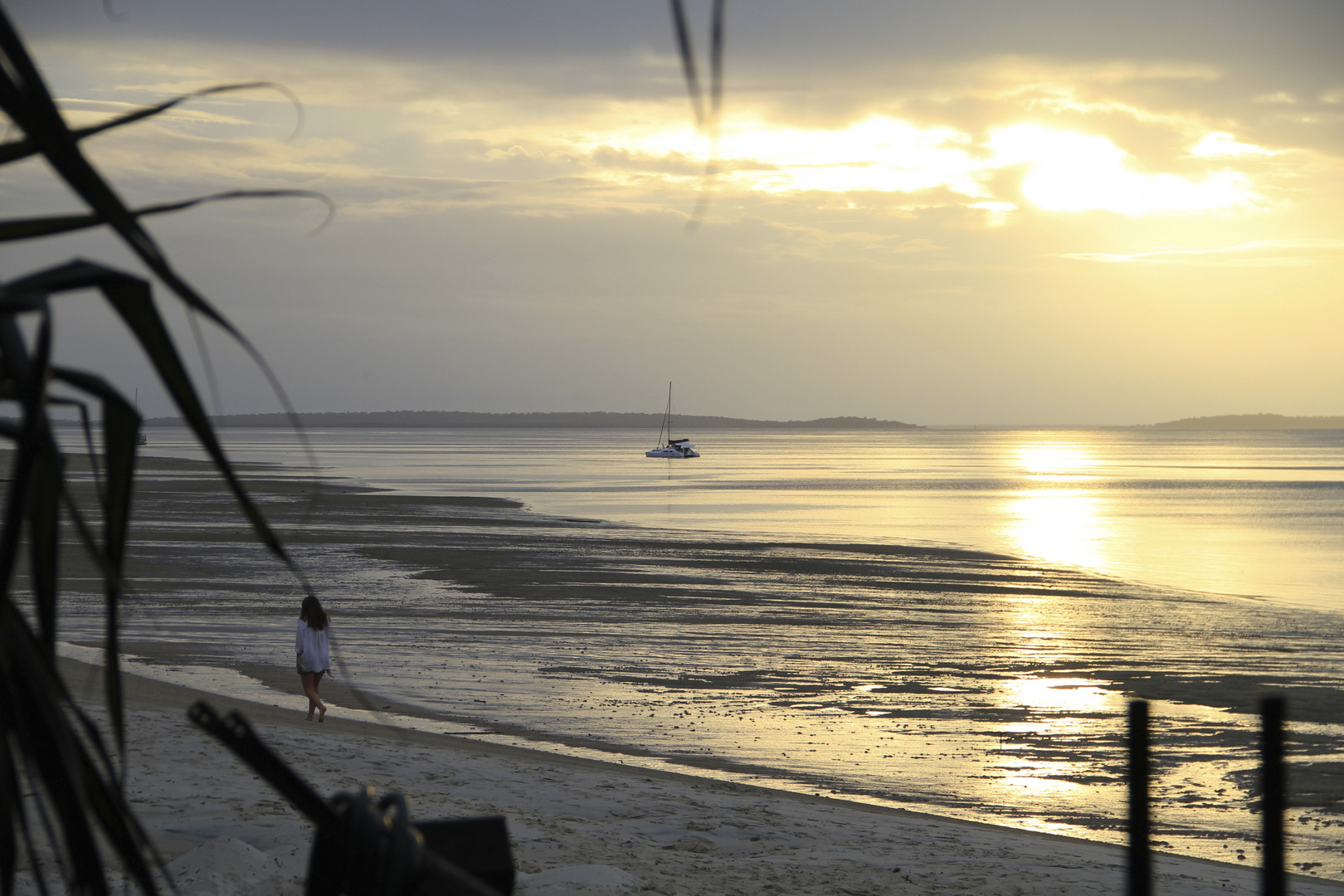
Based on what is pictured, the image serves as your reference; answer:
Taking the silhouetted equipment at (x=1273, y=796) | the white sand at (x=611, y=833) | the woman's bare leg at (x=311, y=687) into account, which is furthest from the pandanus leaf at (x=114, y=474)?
the woman's bare leg at (x=311, y=687)

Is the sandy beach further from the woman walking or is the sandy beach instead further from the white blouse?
the white blouse

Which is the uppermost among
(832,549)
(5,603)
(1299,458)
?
(1299,458)

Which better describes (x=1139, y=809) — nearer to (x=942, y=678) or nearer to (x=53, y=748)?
(x=53, y=748)

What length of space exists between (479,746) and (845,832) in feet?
16.0

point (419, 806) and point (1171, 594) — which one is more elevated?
point (1171, 594)

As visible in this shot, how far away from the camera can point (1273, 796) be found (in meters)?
2.55

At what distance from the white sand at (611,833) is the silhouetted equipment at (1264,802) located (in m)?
5.47

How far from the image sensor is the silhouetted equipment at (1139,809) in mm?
2553

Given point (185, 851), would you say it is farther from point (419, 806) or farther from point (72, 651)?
point (72, 651)

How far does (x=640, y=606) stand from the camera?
81.1 ft

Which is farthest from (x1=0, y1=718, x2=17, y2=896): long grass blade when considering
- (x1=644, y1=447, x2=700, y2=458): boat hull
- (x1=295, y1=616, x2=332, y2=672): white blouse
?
(x1=644, y1=447, x2=700, y2=458): boat hull

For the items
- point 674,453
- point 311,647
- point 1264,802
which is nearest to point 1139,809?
point 1264,802

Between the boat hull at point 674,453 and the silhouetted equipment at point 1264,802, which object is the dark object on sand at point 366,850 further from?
the boat hull at point 674,453

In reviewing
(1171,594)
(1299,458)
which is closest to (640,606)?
(1171,594)
